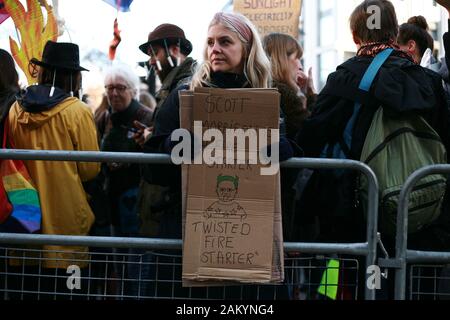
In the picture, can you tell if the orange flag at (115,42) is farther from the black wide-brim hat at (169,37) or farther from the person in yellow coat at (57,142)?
the person in yellow coat at (57,142)

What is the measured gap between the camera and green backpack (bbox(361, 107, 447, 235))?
15.3 feet

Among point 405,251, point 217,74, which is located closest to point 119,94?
point 217,74

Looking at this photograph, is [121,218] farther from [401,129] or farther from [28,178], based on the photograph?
[401,129]

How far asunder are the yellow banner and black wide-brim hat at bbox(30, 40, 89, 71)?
68.5 inches

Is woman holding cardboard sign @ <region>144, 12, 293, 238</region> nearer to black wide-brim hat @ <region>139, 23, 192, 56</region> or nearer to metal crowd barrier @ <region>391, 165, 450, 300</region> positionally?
metal crowd barrier @ <region>391, 165, 450, 300</region>

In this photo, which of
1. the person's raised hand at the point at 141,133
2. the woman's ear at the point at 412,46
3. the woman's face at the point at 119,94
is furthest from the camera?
the woman's face at the point at 119,94

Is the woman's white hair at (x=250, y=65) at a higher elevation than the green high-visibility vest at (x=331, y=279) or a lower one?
higher

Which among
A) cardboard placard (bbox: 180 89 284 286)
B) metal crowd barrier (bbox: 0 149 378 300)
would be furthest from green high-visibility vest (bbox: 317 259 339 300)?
cardboard placard (bbox: 180 89 284 286)

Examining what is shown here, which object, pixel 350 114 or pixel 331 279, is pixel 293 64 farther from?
pixel 331 279

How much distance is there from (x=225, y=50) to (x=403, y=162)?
1.06 m

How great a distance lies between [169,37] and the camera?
652 cm

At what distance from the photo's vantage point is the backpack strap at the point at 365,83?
15.8 ft

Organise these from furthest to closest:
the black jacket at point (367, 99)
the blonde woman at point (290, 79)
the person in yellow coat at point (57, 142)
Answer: the person in yellow coat at point (57, 142) < the blonde woman at point (290, 79) < the black jacket at point (367, 99)

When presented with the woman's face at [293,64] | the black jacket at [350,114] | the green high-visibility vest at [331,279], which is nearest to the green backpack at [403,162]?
the black jacket at [350,114]
